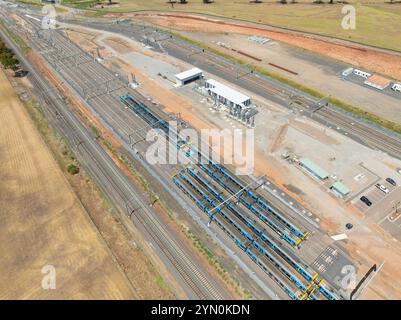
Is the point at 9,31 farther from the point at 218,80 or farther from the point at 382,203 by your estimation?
the point at 382,203

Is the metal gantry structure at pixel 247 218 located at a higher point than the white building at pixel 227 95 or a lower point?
lower

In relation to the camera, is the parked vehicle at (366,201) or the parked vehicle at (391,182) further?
the parked vehicle at (391,182)

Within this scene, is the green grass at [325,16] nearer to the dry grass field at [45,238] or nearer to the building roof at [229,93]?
the building roof at [229,93]

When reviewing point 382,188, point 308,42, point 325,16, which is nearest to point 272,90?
point 308,42

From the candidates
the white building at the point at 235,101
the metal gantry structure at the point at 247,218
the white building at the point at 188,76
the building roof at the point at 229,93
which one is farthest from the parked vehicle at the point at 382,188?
the white building at the point at 188,76

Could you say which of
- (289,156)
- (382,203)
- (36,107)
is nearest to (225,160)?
(289,156)
